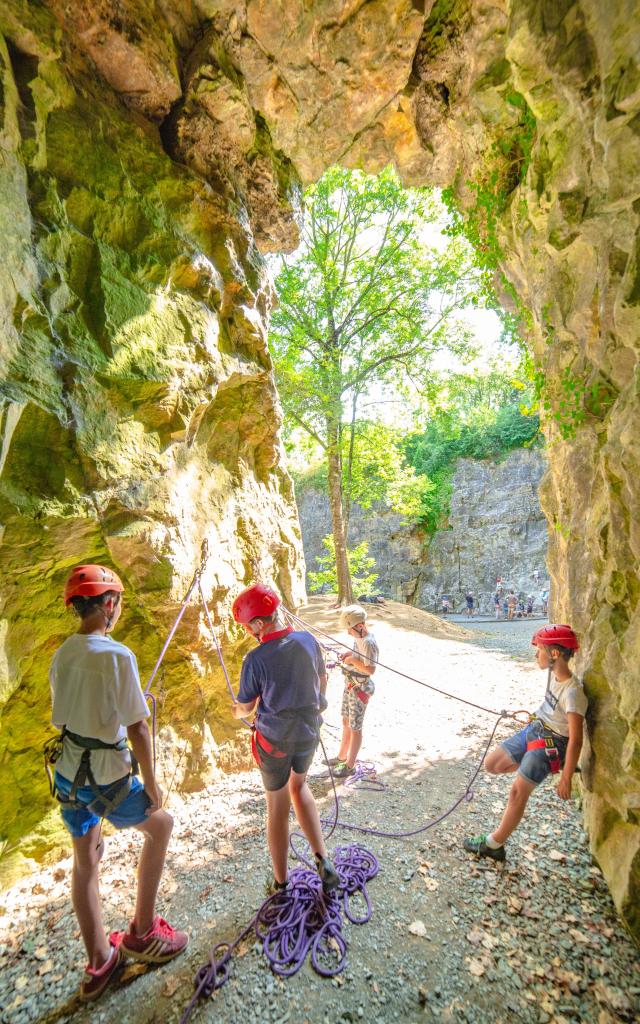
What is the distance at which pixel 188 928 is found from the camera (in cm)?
250

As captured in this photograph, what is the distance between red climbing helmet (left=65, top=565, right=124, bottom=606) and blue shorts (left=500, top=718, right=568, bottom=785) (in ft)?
9.65

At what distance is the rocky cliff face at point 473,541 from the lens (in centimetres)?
2131

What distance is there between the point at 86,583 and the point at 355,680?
2845 millimetres

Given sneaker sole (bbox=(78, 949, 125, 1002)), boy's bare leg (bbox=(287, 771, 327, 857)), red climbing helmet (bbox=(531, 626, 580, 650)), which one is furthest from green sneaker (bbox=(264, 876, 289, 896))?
red climbing helmet (bbox=(531, 626, 580, 650))

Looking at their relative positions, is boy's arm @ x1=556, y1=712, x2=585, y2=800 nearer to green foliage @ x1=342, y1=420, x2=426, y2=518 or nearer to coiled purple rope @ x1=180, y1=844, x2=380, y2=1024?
coiled purple rope @ x1=180, y1=844, x2=380, y2=1024

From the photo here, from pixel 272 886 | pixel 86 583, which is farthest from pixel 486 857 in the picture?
pixel 86 583

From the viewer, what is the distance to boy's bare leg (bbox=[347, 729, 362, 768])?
167 inches

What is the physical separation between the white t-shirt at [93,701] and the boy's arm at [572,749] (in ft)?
8.47

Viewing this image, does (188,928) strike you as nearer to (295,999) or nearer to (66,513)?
(295,999)

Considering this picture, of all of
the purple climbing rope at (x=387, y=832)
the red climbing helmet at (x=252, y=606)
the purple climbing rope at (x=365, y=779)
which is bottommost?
the purple climbing rope at (x=365, y=779)

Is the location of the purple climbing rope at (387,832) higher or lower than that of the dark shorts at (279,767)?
lower

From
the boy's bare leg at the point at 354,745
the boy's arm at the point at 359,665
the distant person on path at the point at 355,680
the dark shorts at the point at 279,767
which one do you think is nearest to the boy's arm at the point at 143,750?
the dark shorts at the point at 279,767

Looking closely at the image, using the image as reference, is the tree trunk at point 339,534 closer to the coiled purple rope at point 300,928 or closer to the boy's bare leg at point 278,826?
the coiled purple rope at point 300,928

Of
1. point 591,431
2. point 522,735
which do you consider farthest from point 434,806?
point 591,431
